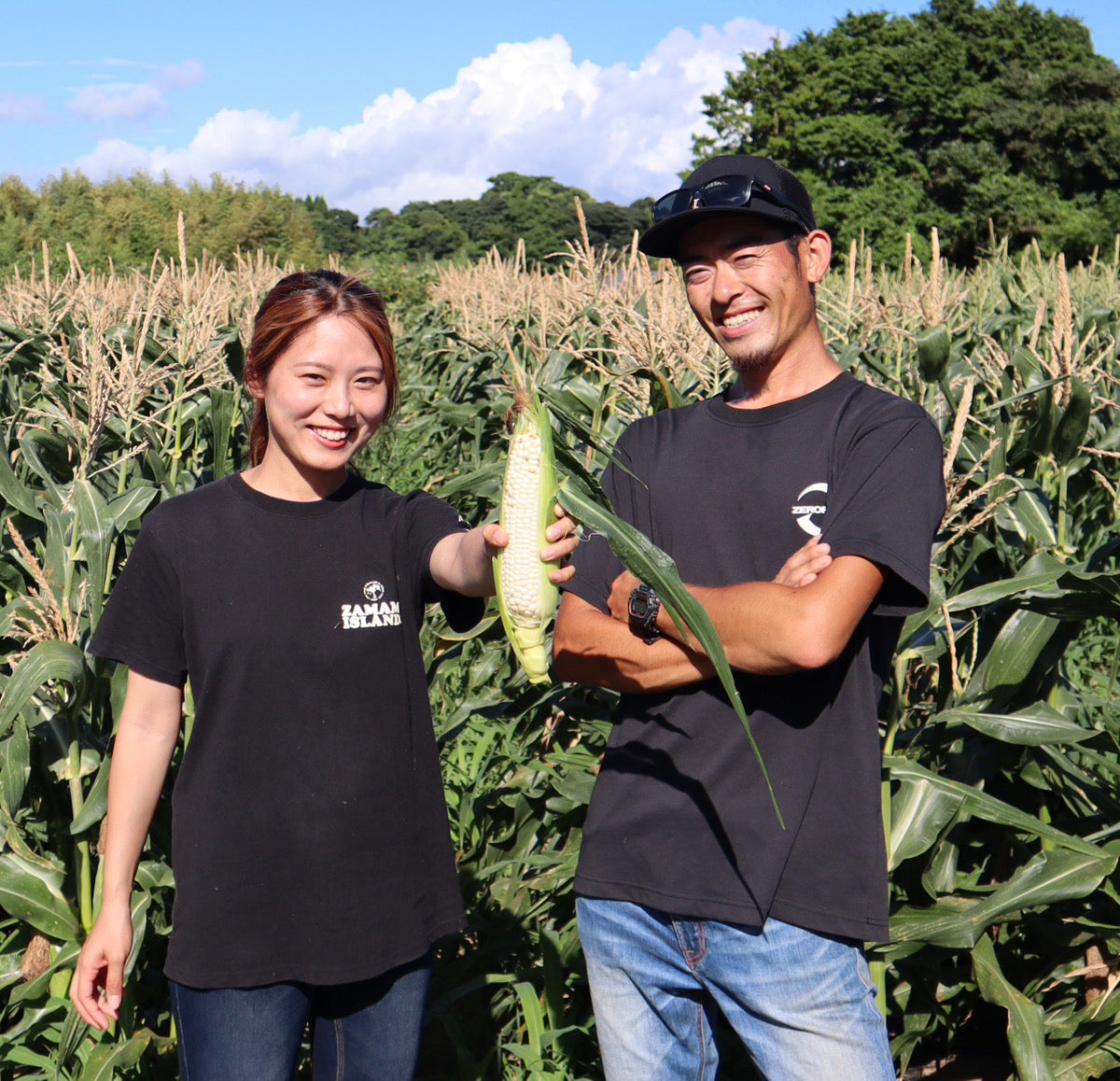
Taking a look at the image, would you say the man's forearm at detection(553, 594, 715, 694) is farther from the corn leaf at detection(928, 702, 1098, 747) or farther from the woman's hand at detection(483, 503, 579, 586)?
the corn leaf at detection(928, 702, 1098, 747)

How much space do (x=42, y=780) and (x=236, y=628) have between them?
1.38 m

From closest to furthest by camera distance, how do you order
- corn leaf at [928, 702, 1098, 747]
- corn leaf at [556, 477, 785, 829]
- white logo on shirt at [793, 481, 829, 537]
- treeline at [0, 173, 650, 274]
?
corn leaf at [556, 477, 785, 829], white logo on shirt at [793, 481, 829, 537], corn leaf at [928, 702, 1098, 747], treeline at [0, 173, 650, 274]

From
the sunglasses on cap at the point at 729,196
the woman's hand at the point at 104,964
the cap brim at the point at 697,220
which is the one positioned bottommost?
the woman's hand at the point at 104,964

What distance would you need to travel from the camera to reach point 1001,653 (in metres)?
2.69

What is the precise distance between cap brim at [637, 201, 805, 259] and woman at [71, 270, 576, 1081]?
55cm

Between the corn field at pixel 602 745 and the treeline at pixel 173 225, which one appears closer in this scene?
the corn field at pixel 602 745

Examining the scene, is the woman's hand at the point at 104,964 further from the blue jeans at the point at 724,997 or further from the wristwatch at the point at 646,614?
the wristwatch at the point at 646,614

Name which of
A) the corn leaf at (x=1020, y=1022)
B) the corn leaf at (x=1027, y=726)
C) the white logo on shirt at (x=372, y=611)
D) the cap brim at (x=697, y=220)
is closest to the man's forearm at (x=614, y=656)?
the white logo on shirt at (x=372, y=611)

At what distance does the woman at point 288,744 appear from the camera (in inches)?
74.2

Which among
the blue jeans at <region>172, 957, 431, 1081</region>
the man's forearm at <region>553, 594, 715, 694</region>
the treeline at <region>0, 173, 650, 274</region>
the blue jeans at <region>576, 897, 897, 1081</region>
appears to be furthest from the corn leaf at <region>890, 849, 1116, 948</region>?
the treeline at <region>0, 173, 650, 274</region>

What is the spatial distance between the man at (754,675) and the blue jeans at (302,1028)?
1.12 ft

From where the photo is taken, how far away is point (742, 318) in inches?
80.7

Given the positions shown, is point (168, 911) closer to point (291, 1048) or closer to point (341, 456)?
point (291, 1048)

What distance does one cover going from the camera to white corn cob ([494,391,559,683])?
1565 mm
